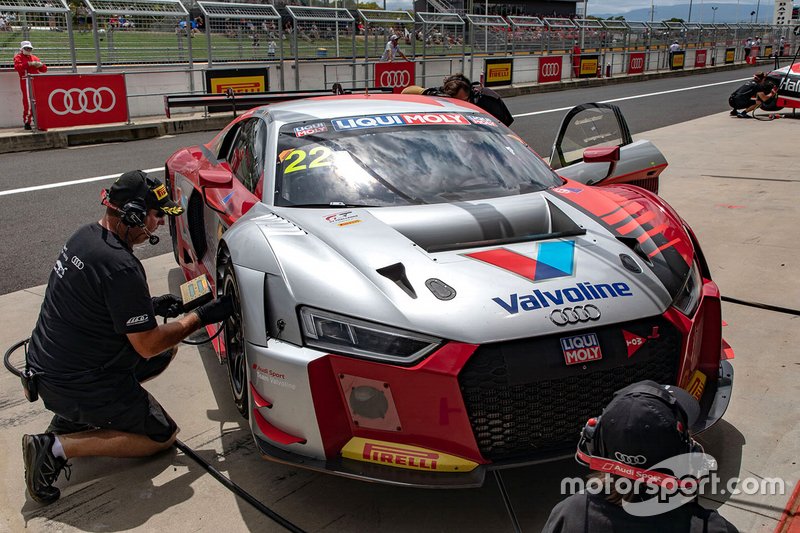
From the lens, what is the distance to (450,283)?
9.34 feet

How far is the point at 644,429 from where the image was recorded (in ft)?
5.10

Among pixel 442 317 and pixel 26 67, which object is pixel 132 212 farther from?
pixel 26 67

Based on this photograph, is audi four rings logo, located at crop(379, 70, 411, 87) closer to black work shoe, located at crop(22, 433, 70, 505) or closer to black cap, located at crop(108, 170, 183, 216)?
black cap, located at crop(108, 170, 183, 216)

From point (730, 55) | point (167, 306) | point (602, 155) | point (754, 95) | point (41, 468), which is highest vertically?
point (602, 155)

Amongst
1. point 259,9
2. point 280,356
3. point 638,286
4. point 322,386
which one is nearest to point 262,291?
point 280,356

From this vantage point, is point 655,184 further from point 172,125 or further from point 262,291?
point 172,125

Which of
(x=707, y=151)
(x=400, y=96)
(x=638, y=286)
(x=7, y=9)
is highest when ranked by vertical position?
(x=7, y=9)

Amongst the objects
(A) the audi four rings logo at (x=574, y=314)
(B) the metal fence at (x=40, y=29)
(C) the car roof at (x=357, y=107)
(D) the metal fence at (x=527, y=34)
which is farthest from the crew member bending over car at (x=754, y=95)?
(A) the audi four rings logo at (x=574, y=314)

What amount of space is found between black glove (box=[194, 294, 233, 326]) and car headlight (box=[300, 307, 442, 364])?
69cm

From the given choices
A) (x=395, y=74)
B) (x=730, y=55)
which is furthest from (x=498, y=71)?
(x=730, y=55)

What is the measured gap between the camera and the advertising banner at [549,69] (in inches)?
1078

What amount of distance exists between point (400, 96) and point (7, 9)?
11299 mm

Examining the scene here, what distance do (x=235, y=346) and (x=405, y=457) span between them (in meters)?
1.25

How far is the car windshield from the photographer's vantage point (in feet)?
12.3
